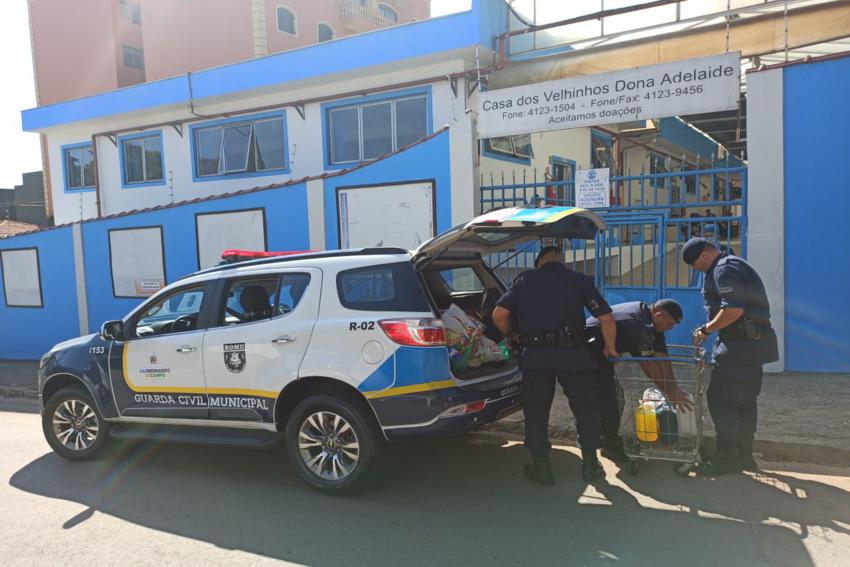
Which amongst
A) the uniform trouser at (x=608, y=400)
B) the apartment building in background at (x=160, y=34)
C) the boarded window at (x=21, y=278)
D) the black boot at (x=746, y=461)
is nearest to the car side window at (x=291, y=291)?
the uniform trouser at (x=608, y=400)

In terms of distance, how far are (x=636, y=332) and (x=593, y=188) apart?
369 cm

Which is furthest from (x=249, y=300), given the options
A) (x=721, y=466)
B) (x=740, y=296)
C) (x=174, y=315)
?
(x=721, y=466)

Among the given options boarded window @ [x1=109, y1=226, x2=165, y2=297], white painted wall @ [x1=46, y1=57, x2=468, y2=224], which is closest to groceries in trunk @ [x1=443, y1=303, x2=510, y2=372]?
white painted wall @ [x1=46, y1=57, x2=468, y2=224]

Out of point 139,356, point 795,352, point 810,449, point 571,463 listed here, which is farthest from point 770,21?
point 139,356

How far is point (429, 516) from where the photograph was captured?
4.16 m

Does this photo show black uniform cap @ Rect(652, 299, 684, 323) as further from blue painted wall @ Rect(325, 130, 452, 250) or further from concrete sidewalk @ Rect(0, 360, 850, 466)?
blue painted wall @ Rect(325, 130, 452, 250)

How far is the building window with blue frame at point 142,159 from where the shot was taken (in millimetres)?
14422

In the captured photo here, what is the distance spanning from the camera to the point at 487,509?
4.22m

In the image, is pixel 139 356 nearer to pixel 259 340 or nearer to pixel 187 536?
pixel 259 340

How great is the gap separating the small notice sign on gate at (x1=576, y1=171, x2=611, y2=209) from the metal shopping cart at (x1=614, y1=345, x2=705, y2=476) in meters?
3.70

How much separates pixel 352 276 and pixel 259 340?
87cm

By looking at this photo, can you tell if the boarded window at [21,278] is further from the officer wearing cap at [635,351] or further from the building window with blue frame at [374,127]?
the officer wearing cap at [635,351]

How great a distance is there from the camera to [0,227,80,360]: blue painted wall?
472 inches

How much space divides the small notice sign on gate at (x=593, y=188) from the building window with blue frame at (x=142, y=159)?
33.8ft
